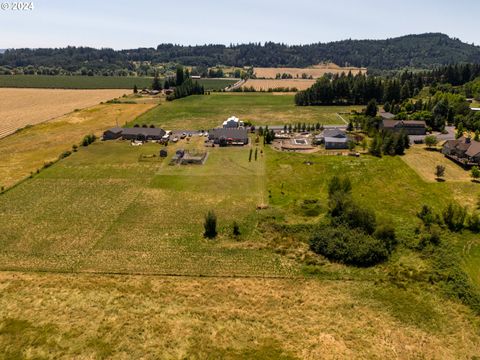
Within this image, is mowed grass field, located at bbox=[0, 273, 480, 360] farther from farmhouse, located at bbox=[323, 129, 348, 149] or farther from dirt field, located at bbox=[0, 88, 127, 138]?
dirt field, located at bbox=[0, 88, 127, 138]

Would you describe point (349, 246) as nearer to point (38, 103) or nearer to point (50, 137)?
point (50, 137)

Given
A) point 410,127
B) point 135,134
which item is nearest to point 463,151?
point 410,127

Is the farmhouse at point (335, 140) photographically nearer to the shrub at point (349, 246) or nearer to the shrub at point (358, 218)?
the shrub at point (358, 218)

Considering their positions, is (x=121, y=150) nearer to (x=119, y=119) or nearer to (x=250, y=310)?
(x=119, y=119)

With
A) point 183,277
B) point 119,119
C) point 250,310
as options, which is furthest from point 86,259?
point 119,119

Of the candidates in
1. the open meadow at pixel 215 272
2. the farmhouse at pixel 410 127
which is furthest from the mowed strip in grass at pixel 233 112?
the open meadow at pixel 215 272

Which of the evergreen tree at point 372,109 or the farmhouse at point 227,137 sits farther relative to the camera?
the evergreen tree at point 372,109

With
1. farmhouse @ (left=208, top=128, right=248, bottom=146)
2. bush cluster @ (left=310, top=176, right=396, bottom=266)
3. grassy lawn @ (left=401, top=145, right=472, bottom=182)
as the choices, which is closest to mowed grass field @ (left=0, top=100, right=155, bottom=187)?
farmhouse @ (left=208, top=128, right=248, bottom=146)
